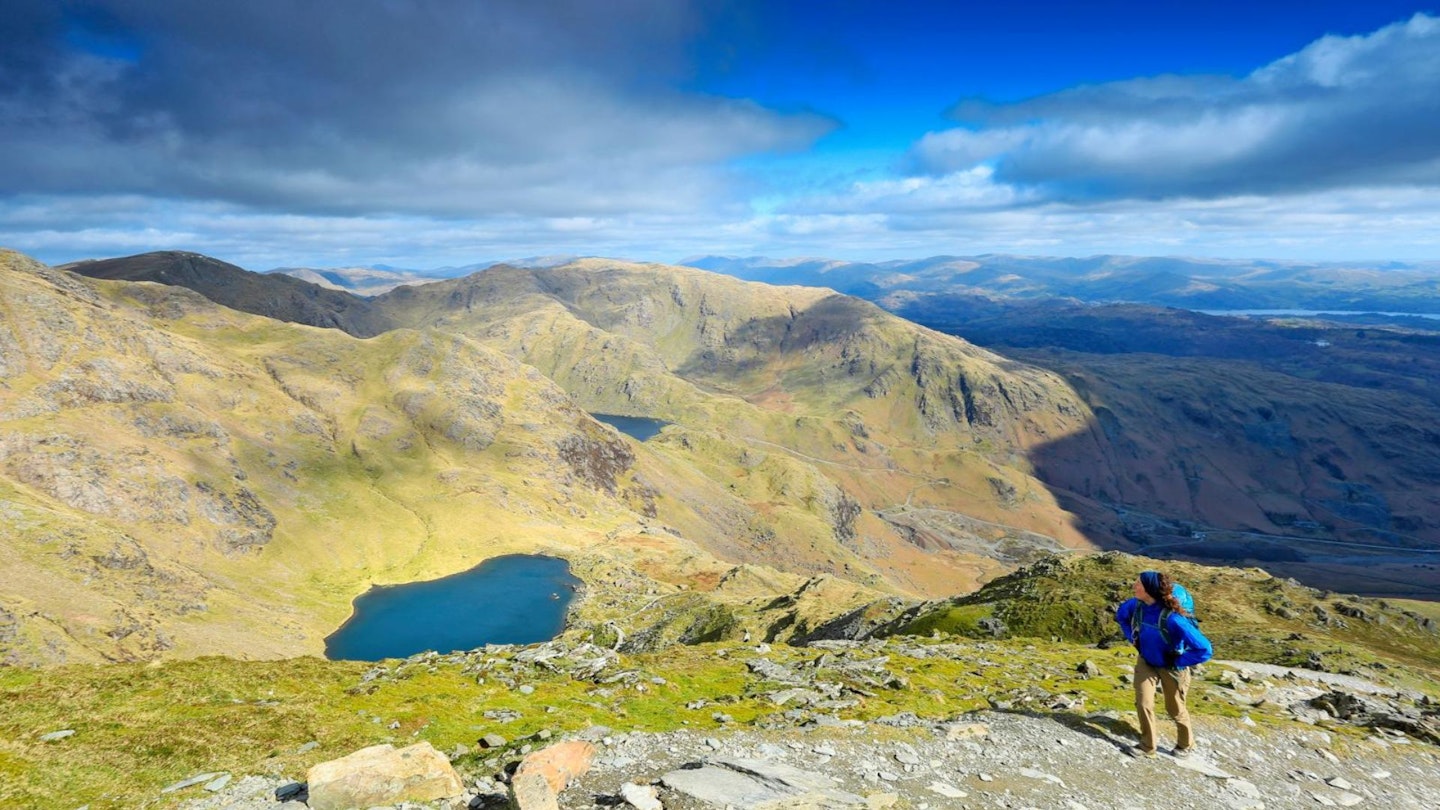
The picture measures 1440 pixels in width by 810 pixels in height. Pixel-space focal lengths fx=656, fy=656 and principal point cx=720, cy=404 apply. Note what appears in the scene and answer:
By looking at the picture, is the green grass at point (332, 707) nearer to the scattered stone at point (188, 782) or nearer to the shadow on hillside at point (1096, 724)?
the scattered stone at point (188, 782)

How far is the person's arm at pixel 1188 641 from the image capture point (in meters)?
17.9

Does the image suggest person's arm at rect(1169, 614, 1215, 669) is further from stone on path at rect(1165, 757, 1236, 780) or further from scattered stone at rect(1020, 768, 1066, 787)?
scattered stone at rect(1020, 768, 1066, 787)

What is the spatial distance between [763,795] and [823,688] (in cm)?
1608

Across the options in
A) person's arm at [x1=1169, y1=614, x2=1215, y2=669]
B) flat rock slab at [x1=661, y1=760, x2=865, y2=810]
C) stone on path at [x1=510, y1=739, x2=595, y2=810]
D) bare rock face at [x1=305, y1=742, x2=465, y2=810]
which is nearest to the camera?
stone on path at [x1=510, y1=739, x2=595, y2=810]

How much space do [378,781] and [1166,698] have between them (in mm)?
20549

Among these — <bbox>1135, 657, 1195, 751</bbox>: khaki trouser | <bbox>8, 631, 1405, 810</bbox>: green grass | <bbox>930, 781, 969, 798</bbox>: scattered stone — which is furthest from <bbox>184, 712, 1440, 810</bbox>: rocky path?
<bbox>8, 631, 1405, 810</bbox>: green grass

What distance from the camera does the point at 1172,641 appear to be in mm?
18141

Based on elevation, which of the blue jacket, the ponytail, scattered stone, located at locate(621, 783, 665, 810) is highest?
the ponytail

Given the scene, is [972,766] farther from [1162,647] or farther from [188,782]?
[188,782]

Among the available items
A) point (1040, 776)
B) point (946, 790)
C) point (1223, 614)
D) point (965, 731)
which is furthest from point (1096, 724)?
point (1223, 614)

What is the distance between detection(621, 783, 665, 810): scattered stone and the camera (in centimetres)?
1338

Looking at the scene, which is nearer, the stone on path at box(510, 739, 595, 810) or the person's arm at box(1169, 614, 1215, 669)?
the stone on path at box(510, 739, 595, 810)

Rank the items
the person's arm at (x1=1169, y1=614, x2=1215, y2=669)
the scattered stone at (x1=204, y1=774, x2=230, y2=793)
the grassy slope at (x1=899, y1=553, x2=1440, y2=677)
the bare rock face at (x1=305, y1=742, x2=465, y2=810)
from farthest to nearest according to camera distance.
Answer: the grassy slope at (x1=899, y1=553, x2=1440, y2=677) < the person's arm at (x1=1169, y1=614, x2=1215, y2=669) < the scattered stone at (x1=204, y1=774, x2=230, y2=793) < the bare rock face at (x1=305, y1=742, x2=465, y2=810)

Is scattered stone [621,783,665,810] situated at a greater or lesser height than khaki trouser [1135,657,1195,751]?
greater
